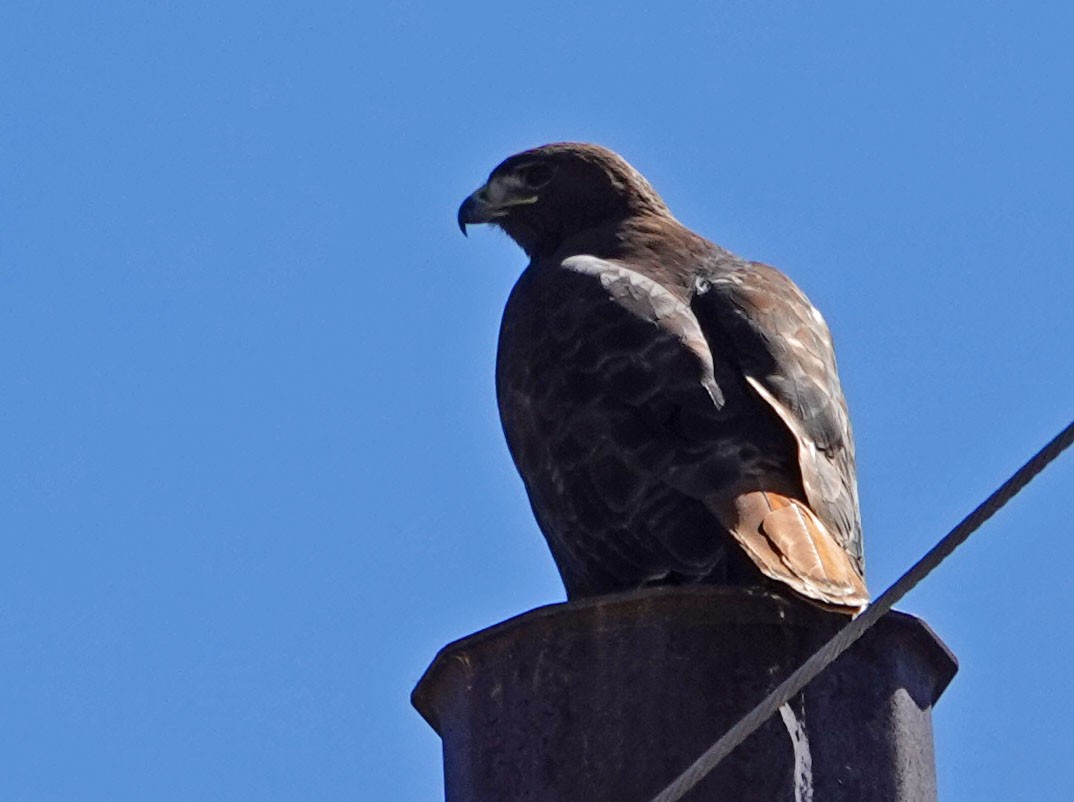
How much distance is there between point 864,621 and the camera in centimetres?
322

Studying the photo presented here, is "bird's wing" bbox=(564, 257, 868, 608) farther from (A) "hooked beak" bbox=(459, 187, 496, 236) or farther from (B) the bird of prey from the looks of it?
(A) "hooked beak" bbox=(459, 187, 496, 236)

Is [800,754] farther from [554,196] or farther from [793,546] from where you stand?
[554,196]

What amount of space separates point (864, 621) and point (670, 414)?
2251 mm

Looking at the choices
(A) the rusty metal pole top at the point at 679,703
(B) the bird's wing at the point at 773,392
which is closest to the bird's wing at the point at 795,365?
(B) the bird's wing at the point at 773,392

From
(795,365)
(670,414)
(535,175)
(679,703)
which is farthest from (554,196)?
(679,703)

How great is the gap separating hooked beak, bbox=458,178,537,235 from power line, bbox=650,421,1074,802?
385 cm

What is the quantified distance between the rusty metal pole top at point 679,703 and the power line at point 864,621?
0.39 ft

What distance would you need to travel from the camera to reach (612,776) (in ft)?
11.4

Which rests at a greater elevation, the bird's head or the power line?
the bird's head

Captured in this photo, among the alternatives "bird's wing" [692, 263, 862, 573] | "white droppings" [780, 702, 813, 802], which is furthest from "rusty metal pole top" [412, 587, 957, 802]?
"bird's wing" [692, 263, 862, 573]

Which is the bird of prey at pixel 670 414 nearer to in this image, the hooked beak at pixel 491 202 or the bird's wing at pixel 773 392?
the bird's wing at pixel 773 392

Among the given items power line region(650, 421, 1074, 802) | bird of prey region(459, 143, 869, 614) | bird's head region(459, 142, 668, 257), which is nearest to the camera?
power line region(650, 421, 1074, 802)

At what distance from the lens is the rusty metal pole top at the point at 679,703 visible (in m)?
3.47

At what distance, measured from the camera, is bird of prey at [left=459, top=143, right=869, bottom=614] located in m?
5.10
